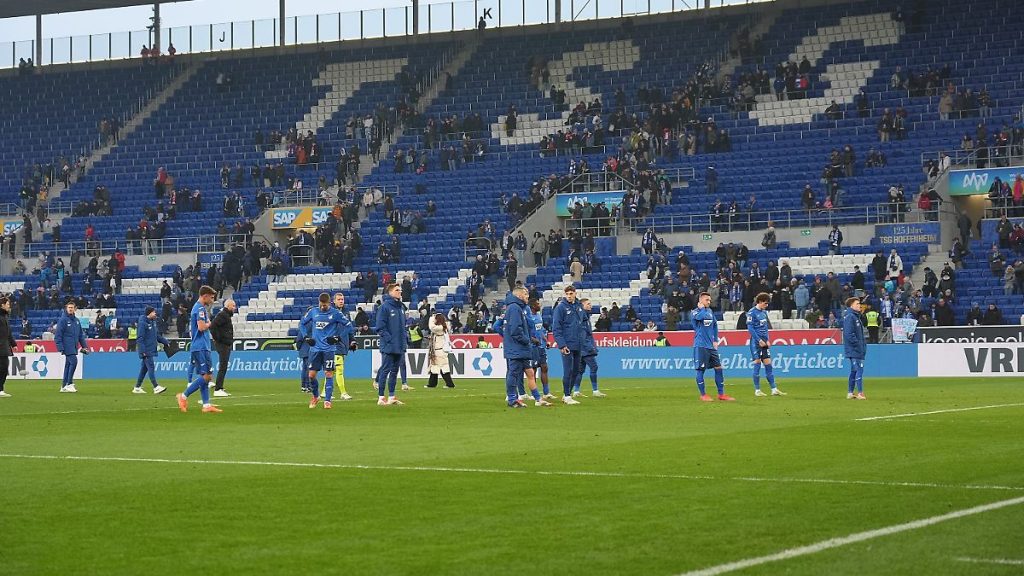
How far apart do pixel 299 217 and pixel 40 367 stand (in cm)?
1506

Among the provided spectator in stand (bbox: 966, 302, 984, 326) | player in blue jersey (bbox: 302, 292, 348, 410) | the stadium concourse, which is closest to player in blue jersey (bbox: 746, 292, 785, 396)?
player in blue jersey (bbox: 302, 292, 348, 410)

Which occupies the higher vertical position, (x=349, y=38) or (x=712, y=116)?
(x=349, y=38)

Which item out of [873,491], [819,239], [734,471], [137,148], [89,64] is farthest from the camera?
[89,64]

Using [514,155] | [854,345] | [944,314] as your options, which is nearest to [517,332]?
[854,345]

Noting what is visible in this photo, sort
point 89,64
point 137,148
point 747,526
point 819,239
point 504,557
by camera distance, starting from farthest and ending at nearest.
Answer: point 89,64, point 137,148, point 819,239, point 747,526, point 504,557

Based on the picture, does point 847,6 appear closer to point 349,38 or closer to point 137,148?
point 349,38

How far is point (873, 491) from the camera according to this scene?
1245 centimetres

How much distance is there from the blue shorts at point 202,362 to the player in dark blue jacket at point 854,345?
39.0 feet

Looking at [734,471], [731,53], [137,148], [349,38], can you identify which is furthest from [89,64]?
[734,471]

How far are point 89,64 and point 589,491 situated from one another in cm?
7025

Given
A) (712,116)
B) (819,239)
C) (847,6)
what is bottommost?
(819,239)

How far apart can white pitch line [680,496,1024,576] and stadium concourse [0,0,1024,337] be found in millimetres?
34962

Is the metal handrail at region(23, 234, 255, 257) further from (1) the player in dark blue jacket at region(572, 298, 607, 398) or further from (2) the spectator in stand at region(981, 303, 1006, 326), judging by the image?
→ (1) the player in dark blue jacket at region(572, 298, 607, 398)

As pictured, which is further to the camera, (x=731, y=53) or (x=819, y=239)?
(x=731, y=53)
